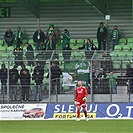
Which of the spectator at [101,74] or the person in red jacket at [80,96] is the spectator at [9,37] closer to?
the spectator at [101,74]

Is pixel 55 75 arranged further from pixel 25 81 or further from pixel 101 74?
pixel 101 74

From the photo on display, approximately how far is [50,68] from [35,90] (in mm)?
1133

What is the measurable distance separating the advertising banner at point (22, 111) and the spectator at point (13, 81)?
2.17 ft

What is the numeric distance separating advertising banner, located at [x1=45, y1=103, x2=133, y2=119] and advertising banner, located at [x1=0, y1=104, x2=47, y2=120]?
29cm

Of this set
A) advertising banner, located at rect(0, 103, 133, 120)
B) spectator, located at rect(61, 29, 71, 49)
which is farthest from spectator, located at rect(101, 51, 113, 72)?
spectator, located at rect(61, 29, 71, 49)

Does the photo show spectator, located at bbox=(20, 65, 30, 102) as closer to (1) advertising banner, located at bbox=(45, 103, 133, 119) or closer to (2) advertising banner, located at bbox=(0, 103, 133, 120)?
(2) advertising banner, located at bbox=(0, 103, 133, 120)

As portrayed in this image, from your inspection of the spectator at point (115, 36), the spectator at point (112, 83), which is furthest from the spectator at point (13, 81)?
the spectator at point (115, 36)

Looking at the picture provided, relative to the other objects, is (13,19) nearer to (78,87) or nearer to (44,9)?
(44,9)

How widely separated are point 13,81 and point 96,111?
3.94 metres

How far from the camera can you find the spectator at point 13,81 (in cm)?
2341

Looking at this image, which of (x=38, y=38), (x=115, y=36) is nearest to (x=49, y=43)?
(x=38, y=38)

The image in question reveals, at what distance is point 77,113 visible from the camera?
2134 centimetres

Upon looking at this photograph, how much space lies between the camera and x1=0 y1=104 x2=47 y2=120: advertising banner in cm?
2255

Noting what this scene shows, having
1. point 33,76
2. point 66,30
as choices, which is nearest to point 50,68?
point 33,76
